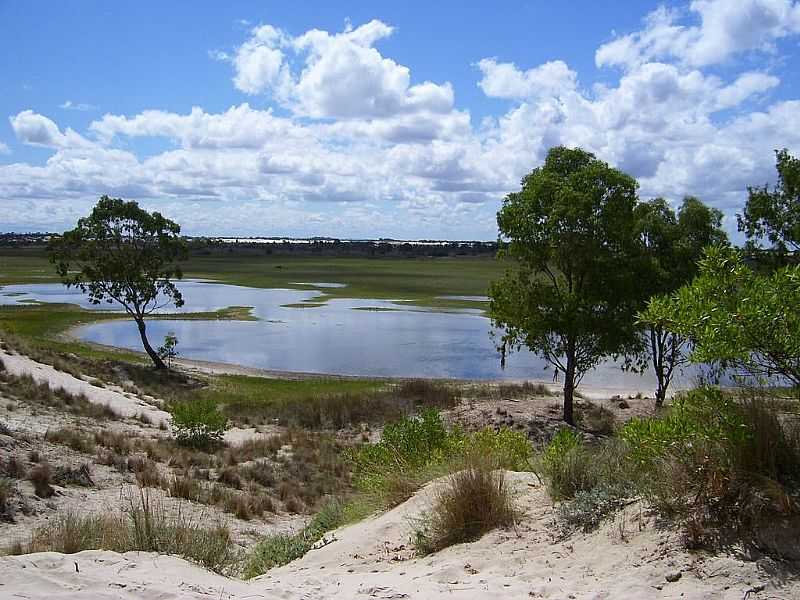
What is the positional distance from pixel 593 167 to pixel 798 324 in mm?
17960

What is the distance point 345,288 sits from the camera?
95562 mm

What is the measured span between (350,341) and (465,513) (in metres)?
42.2

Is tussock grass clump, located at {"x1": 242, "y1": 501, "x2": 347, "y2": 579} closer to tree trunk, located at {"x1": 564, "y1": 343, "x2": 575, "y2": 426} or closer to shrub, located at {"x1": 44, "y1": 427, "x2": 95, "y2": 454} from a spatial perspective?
shrub, located at {"x1": 44, "y1": 427, "x2": 95, "y2": 454}

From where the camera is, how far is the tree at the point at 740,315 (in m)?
5.39

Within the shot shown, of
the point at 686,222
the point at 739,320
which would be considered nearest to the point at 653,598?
the point at 739,320

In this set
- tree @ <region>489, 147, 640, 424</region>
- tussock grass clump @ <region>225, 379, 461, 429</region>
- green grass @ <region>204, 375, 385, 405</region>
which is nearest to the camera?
tree @ <region>489, 147, 640, 424</region>

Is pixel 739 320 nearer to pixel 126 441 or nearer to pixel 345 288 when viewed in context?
pixel 126 441

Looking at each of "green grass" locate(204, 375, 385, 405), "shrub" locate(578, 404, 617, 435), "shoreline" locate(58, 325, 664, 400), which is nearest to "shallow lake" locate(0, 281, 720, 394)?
"shoreline" locate(58, 325, 664, 400)

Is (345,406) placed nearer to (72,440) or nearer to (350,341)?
(72,440)

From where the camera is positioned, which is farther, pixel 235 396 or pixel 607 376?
pixel 607 376

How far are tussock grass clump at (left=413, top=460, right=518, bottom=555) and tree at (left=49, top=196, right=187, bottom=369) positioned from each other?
3223 centimetres

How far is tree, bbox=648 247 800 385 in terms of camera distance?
17.7 feet

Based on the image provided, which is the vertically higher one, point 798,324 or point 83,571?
point 798,324

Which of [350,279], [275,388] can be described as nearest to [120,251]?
[275,388]
